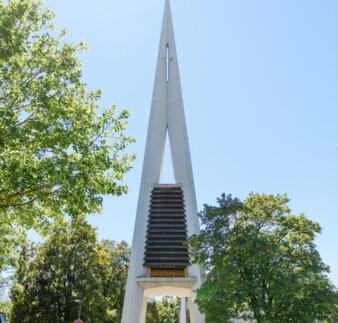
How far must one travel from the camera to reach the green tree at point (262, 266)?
10078 mm

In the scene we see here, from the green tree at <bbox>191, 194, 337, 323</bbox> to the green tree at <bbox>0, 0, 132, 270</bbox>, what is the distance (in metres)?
4.58

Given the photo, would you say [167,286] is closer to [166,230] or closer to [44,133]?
[166,230]

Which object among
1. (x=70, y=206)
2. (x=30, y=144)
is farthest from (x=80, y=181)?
(x=30, y=144)

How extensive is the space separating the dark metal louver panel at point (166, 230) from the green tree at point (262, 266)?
39.8ft

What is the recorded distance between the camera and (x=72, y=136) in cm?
751

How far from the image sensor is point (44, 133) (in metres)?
7.53

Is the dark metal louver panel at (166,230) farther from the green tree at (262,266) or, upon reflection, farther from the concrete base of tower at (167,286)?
the green tree at (262,266)

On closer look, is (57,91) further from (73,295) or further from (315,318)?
(73,295)

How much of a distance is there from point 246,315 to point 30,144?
784 cm

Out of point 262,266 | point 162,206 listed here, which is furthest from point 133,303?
point 262,266

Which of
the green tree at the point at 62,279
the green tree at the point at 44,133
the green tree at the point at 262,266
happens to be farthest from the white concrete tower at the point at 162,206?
the green tree at the point at 44,133

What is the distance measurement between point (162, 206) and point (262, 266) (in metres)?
16.4

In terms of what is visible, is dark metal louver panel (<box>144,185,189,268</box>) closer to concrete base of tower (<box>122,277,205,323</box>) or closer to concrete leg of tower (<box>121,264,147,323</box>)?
concrete base of tower (<box>122,277,205,323</box>)

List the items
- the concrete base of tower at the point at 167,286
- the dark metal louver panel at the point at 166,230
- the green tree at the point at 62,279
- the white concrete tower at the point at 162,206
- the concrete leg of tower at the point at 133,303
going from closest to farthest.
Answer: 1. the concrete base of tower at the point at 167,286
2. the concrete leg of tower at the point at 133,303
3. the white concrete tower at the point at 162,206
4. the green tree at the point at 62,279
5. the dark metal louver panel at the point at 166,230
